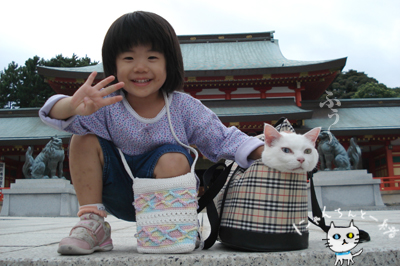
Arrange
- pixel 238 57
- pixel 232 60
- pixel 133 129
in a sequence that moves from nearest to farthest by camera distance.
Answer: pixel 133 129 < pixel 232 60 < pixel 238 57

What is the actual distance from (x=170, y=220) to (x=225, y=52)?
571 inches

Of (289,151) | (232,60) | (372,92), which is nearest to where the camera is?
(289,151)

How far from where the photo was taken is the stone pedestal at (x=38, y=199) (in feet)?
24.2

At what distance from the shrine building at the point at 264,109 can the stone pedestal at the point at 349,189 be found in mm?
2971

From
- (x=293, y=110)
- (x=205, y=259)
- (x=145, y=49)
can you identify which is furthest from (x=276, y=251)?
(x=293, y=110)

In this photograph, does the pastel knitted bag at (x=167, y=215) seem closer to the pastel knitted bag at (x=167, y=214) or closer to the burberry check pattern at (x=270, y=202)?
the pastel knitted bag at (x=167, y=214)

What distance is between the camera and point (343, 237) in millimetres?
921

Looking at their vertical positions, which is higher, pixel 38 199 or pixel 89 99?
pixel 89 99

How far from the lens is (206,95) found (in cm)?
1216

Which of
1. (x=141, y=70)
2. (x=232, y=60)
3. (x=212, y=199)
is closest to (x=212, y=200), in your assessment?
(x=212, y=199)

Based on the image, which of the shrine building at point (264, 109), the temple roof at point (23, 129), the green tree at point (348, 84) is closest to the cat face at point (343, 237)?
the shrine building at point (264, 109)

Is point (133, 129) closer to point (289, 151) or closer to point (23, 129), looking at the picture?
point (289, 151)

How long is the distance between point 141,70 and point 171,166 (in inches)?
16.2

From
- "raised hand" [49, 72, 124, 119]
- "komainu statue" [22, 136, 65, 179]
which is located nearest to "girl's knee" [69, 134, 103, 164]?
"raised hand" [49, 72, 124, 119]
